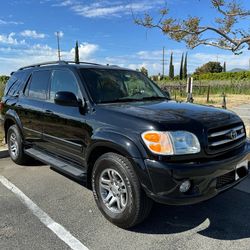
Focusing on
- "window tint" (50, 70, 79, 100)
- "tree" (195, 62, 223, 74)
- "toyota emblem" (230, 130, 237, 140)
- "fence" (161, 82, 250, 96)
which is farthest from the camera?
"tree" (195, 62, 223, 74)

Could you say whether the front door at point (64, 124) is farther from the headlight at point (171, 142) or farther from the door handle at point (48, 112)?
the headlight at point (171, 142)

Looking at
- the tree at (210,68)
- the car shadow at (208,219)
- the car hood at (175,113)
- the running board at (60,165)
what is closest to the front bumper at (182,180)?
the car hood at (175,113)

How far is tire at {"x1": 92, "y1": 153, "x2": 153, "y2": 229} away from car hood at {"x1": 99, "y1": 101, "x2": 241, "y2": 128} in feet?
1.78

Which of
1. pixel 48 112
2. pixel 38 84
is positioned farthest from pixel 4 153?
pixel 48 112

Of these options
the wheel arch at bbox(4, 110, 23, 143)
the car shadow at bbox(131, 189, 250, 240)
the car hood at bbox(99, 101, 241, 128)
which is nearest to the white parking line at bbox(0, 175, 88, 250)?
the car shadow at bbox(131, 189, 250, 240)

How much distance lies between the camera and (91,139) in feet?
12.3

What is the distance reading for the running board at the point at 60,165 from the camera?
405cm

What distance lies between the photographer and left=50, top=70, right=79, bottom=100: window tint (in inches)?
169

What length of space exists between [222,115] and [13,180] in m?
3.52

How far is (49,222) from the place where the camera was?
3670 mm

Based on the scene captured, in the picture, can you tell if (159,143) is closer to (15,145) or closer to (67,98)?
(67,98)

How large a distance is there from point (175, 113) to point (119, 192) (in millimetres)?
1087

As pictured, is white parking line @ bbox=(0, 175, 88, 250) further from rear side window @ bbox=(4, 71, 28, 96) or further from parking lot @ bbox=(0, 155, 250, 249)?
rear side window @ bbox=(4, 71, 28, 96)

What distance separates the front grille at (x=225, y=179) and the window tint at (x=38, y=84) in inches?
118
